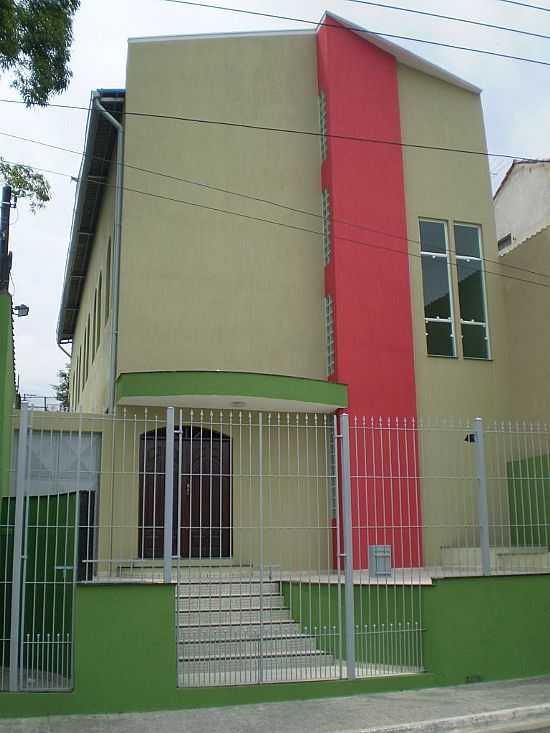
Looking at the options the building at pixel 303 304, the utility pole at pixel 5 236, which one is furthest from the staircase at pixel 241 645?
the utility pole at pixel 5 236

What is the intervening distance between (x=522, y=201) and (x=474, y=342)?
681 cm

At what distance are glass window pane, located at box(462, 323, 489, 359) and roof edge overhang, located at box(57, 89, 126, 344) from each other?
7.68 m

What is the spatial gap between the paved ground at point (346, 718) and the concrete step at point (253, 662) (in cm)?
51

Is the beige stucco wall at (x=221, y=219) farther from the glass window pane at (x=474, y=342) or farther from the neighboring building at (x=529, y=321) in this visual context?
the neighboring building at (x=529, y=321)

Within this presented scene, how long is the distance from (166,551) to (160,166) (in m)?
8.66

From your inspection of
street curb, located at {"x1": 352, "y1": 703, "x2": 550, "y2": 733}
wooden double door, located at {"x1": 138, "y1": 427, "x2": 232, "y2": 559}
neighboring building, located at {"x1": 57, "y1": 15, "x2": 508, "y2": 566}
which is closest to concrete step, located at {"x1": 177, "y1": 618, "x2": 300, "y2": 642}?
wooden double door, located at {"x1": 138, "y1": 427, "x2": 232, "y2": 559}

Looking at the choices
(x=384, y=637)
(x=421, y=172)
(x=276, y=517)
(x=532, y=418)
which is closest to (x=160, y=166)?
(x=421, y=172)

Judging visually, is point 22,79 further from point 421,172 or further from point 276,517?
point 421,172

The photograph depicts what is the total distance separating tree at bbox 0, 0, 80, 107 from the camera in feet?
27.8

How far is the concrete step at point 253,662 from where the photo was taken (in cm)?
787

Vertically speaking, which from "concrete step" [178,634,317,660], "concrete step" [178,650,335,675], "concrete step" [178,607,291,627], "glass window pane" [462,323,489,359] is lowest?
"concrete step" [178,650,335,675]

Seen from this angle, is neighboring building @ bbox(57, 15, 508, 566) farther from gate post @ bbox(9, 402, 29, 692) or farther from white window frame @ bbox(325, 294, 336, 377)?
gate post @ bbox(9, 402, 29, 692)

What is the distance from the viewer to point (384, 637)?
27.4 feet

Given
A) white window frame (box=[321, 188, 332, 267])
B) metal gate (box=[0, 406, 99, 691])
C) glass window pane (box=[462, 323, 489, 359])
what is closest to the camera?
metal gate (box=[0, 406, 99, 691])
